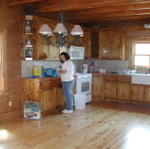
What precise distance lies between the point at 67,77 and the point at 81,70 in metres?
2.14

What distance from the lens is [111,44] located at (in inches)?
296

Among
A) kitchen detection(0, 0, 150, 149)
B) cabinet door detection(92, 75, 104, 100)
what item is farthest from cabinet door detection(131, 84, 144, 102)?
cabinet door detection(92, 75, 104, 100)

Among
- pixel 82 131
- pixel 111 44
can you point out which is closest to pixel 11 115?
pixel 82 131

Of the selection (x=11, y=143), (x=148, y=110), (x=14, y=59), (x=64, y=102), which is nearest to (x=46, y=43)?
(x=14, y=59)

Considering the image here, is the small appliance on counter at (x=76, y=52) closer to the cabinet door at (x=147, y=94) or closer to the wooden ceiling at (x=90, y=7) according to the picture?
the wooden ceiling at (x=90, y=7)

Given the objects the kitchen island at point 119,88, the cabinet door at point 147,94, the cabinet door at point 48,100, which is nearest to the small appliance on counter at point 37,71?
the cabinet door at point 48,100

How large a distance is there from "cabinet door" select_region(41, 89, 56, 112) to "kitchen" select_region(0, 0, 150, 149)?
1.0 inches

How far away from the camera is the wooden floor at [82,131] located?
375 cm

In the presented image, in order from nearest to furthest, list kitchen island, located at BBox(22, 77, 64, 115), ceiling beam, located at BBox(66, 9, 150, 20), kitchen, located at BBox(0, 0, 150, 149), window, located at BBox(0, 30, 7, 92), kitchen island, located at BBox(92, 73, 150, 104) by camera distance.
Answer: kitchen, located at BBox(0, 0, 150, 149), window, located at BBox(0, 30, 7, 92), kitchen island, located at BBox(22, 77, 64, 115), ceiling beam, located at BBox(66, 9, 150, 20), kitchen island, located at BBox(92, 73, 150, 104)

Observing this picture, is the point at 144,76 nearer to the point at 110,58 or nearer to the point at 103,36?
the point at 110,58

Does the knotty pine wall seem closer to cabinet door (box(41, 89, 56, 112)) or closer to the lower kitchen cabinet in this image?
cabinet door (box(41, 89, 56, 112))

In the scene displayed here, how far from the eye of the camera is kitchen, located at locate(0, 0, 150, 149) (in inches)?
165

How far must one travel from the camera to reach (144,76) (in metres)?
6.65

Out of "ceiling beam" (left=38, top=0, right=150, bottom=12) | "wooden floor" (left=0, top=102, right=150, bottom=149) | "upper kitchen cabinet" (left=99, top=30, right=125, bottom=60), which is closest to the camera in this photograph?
"wooden floor" (left=0, top=102, right=150, bottom=149)
